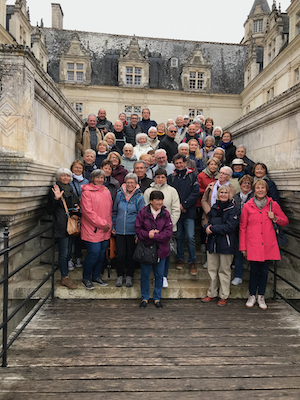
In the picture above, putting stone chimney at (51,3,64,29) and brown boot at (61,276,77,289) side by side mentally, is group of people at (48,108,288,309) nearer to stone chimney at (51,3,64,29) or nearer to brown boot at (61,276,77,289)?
brown boot at (61,276,77,289)

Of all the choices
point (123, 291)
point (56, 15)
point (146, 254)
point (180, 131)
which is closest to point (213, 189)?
point (146, 254)

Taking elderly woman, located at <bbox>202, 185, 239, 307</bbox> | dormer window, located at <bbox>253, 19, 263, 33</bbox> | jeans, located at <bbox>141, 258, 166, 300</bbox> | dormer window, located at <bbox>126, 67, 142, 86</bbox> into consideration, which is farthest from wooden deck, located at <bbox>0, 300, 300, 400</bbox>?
dormer window, located at <bbox>253, 19, 263, 33</bbox>

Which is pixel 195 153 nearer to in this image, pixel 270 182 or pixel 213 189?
pixel 213 189

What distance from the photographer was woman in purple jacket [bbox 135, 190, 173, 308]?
4035 millimetres

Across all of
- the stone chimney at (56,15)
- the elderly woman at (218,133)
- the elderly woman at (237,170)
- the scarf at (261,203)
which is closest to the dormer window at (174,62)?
the stone chimney at (56,15)

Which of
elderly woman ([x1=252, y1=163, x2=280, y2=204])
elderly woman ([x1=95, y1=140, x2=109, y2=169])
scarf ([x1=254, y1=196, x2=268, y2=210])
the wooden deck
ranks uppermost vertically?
elderly woman ([x1=95, y1=140, x2=109, y2=169])

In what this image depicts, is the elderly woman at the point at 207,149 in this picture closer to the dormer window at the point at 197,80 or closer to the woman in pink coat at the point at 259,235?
the woman in pink coat at the point at 259,235

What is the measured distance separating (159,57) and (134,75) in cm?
307

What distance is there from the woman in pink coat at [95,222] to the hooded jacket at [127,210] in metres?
0.13

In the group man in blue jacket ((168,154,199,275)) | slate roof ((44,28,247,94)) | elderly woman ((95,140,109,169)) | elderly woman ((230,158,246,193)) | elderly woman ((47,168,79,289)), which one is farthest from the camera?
slate roof ((44,28,247,94))

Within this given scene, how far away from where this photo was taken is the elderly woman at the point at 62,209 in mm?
4258

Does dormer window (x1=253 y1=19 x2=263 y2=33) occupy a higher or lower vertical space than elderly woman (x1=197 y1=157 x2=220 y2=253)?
higher

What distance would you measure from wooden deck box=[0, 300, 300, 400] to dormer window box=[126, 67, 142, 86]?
21.5 m

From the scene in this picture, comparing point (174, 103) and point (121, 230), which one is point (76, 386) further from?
point (174, 103)
